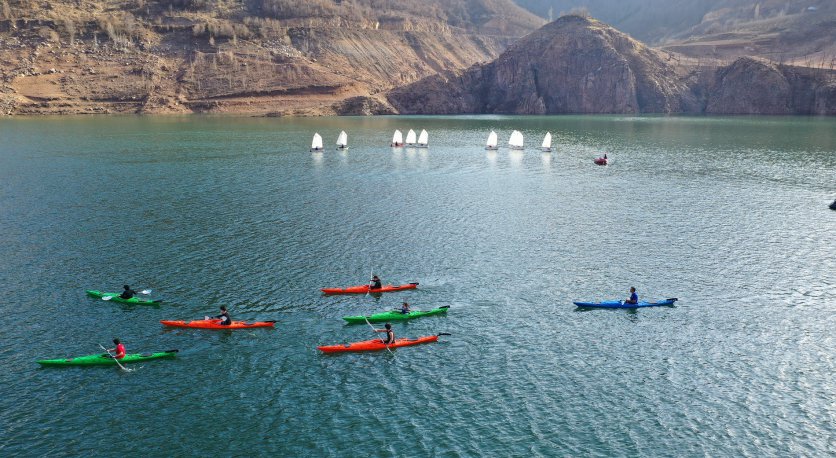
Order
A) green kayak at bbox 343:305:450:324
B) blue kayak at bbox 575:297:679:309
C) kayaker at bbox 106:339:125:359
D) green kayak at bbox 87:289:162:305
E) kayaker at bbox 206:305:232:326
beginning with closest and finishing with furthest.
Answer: kayaker at bbox 106:339:125:359 < kayaker at bbox 206:305:232:326 < green kayak at bbox 343:305:450:324 < green kayak at bbox 87:289:162:305 < blue kayak at bbox 575:297:679:309

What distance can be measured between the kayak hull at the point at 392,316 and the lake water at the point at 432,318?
4.82 ft

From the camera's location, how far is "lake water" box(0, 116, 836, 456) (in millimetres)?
35281

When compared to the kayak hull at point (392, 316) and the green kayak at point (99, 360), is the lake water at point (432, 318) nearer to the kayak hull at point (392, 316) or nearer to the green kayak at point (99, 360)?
the green kayak at point (99, 360)

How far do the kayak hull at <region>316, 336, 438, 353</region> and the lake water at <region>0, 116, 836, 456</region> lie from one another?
2.94ft

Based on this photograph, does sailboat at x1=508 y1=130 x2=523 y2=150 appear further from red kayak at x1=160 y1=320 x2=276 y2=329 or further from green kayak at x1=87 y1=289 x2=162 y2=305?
green kayak at x1=87 y1=289 x2=162 y2=305

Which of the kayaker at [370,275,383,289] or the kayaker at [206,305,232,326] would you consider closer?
the kayaker at [206,305,232,326]

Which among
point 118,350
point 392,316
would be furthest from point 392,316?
point 118,350

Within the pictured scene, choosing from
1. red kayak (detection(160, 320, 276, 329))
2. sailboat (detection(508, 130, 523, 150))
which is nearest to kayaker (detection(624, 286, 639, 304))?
red kayak (detection(160, 320, 276, 329))

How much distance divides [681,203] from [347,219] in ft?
163

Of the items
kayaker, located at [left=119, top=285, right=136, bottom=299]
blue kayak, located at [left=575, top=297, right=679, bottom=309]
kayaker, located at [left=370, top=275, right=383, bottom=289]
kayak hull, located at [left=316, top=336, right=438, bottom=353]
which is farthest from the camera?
kayaker, located at [left=370, top=275, right=383, bottom=289]

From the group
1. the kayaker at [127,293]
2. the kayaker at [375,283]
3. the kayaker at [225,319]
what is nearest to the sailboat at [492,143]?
the kayaker at [375,283]

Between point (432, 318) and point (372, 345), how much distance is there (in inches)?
288

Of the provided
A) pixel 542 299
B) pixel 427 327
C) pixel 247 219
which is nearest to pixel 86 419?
pixel 427 327

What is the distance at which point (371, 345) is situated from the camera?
146ft
